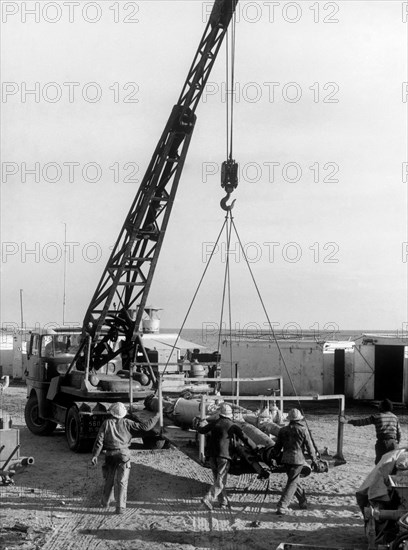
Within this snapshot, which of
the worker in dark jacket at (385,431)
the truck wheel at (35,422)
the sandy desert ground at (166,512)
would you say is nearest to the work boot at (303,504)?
the sandy desert ground at (166,512)

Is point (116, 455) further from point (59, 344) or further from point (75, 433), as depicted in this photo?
point (59, 344)

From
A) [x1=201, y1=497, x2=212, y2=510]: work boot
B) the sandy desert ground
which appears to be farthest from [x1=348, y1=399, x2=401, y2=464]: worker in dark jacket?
[x1=201, y1=497, x2=212, y2=510]: work boot

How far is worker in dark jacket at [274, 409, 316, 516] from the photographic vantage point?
10.6 metres

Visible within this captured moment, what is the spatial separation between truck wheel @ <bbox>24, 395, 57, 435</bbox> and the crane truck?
0.03 m

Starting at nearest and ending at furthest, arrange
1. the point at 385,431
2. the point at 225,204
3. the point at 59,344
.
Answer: the point at 385,431
the point at 225,204
the point at 59,344

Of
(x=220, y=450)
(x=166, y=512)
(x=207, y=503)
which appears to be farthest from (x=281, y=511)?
(x=166, y=512)

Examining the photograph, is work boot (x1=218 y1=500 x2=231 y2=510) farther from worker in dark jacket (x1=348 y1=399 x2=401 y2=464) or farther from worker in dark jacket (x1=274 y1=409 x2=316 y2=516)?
worker in dark jacket (x1=348 y1=399 x2=401 y2=464)

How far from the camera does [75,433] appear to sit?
1605cm

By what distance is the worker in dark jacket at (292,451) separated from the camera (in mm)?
10648

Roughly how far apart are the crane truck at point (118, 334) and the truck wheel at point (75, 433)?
22mm

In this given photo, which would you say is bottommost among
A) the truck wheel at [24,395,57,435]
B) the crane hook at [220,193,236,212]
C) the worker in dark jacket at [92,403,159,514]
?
the truck wheel at [24,395,57,435]

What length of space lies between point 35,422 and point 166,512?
879cm

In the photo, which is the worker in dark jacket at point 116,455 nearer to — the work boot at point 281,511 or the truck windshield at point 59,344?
the work boot at point 281,511

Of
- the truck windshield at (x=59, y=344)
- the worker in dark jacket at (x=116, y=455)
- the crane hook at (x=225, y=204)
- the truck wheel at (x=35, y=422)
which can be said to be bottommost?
the truck wheel at (x=35, y=422)
